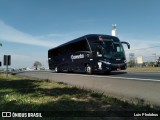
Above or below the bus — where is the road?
below

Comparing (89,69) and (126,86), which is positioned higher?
(89,69)

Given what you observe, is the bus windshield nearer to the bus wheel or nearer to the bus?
the bus

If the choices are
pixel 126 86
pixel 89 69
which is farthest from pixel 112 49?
pixel 126 86

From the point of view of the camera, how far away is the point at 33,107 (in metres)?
8.12

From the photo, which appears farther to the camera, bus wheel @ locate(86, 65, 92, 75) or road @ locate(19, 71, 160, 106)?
bus wheel @ locate(86, 65, 92, 75)

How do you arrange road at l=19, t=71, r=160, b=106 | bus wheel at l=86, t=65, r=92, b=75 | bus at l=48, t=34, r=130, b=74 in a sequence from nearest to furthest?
road at l=19, t=71, r=160, b=106 < bus at l=48, t=34, r=130, b=74 < bus wheel at l=86, t=65, r=92, b=75

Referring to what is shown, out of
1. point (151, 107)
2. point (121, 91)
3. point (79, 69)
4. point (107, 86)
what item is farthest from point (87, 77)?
point (79, 69)

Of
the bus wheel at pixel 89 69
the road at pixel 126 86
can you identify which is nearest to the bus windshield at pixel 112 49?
the bus wheel at pixel 89 69

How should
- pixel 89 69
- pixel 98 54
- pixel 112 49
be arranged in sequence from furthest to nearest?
pixel 89 69 → pixel 112 49 → pixel 98 54

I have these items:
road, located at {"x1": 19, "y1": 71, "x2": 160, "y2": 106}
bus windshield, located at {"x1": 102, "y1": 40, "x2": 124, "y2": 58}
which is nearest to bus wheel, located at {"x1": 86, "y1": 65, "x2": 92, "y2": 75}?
bus windshield, located at {"x1": 102, "y1": 40, "x2": 124, "y2": 58}

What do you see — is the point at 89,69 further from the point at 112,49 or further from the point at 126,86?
the point at 126,86

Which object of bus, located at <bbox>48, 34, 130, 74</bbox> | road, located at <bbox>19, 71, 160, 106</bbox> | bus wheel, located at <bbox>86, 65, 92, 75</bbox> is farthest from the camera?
bus wheel, located at <bbox>86, 65, 92, 75</bbox>

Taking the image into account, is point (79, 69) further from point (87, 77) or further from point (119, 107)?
point (119, 107)

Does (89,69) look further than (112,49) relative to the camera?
Yes
